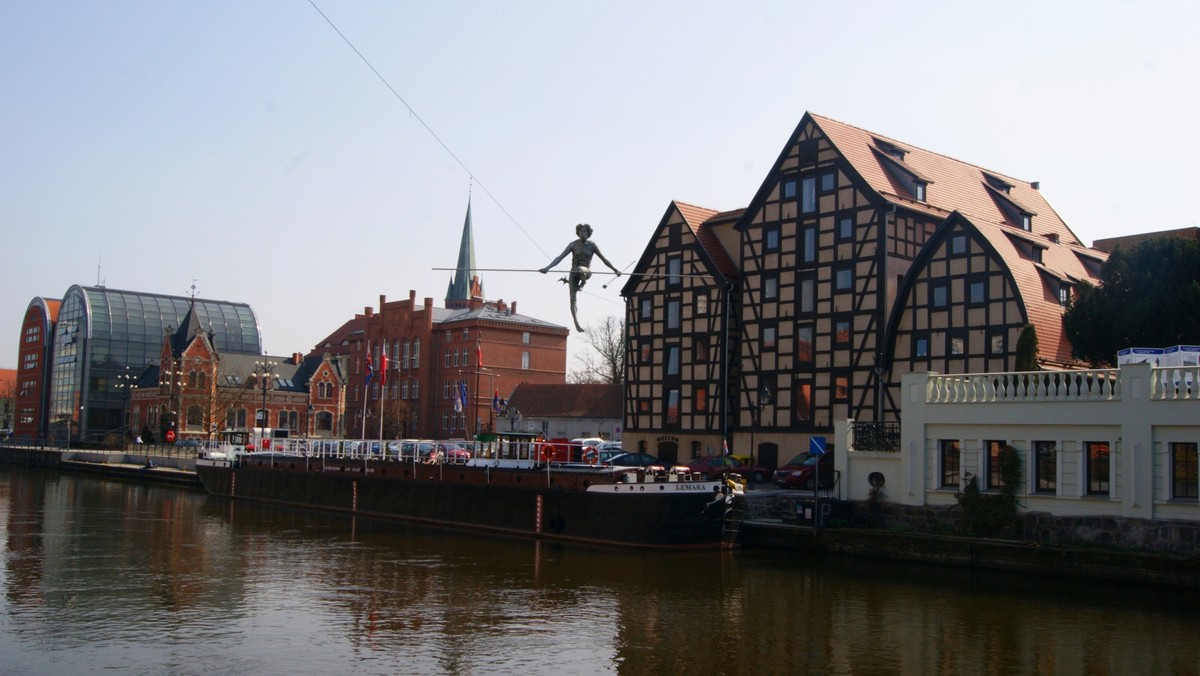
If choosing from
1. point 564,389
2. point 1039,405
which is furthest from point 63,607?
point 564,389

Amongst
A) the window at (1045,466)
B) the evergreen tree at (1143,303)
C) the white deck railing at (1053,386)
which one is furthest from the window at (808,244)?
the window at (1045,466)

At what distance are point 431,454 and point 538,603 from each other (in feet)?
67.7

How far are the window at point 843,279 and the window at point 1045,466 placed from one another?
57.9ft

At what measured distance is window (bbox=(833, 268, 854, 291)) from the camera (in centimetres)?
4422

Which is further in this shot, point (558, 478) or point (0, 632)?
point (558, 478)

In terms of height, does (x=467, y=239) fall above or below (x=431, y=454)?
above

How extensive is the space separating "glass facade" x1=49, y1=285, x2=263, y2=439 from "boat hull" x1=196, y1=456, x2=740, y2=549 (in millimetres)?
68033

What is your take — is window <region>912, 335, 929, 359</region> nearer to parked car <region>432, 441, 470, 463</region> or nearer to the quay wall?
the quay wall

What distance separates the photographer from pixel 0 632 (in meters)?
18.7

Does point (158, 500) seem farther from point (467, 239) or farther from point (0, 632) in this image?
point (467, 239)

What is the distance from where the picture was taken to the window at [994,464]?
2786 centimetres

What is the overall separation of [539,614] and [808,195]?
29.0 meters

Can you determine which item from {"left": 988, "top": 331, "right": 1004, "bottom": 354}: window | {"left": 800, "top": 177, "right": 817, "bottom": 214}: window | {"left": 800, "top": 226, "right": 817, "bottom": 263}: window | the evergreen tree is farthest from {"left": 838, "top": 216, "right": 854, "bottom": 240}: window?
the evergreen tree

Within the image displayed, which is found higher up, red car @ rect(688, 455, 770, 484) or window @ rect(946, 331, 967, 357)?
window @ rect(946, 331, 967, 357)
